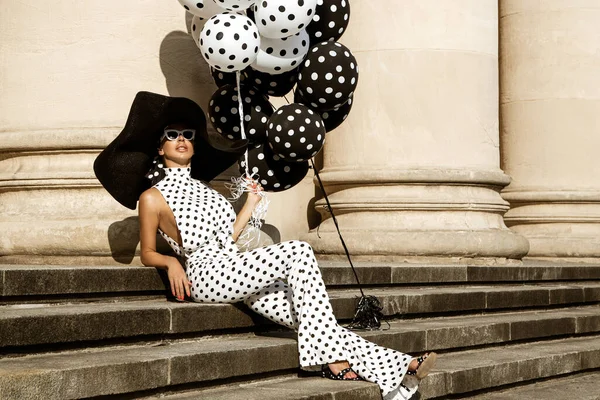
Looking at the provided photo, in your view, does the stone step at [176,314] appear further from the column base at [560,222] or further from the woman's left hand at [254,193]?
the column base at [560,222]

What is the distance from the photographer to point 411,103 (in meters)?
14.5

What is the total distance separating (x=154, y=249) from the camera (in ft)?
30.1

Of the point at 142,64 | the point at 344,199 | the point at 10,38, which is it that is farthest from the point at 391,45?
the point at 10,38

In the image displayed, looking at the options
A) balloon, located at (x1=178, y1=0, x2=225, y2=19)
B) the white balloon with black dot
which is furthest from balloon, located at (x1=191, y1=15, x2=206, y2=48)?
balloon, located at (x1=178, y1=0, x2=225, y2=19)

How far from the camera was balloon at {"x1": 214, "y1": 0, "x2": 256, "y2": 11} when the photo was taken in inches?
383

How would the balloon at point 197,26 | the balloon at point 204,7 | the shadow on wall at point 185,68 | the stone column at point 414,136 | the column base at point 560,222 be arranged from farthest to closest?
1. the column base at point 560,222
2. the stone column at point 414,136
3. the shadow on wall at point 185,68
4. the balloon at point 197,26
5. the balloon at point 204,7

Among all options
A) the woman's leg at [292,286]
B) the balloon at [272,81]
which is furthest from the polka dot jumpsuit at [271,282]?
the balloon at [272,81]

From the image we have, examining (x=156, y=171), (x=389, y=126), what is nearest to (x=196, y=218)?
(x=156, y=171)

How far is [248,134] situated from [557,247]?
9.37 meters

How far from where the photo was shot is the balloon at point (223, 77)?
10.7 meters

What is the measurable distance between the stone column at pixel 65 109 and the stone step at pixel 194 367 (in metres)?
2.67

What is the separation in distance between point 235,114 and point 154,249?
1.82 metres

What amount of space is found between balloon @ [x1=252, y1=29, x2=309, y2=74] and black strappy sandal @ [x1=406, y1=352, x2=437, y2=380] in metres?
3.22

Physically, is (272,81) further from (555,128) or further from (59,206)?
(555,128)
